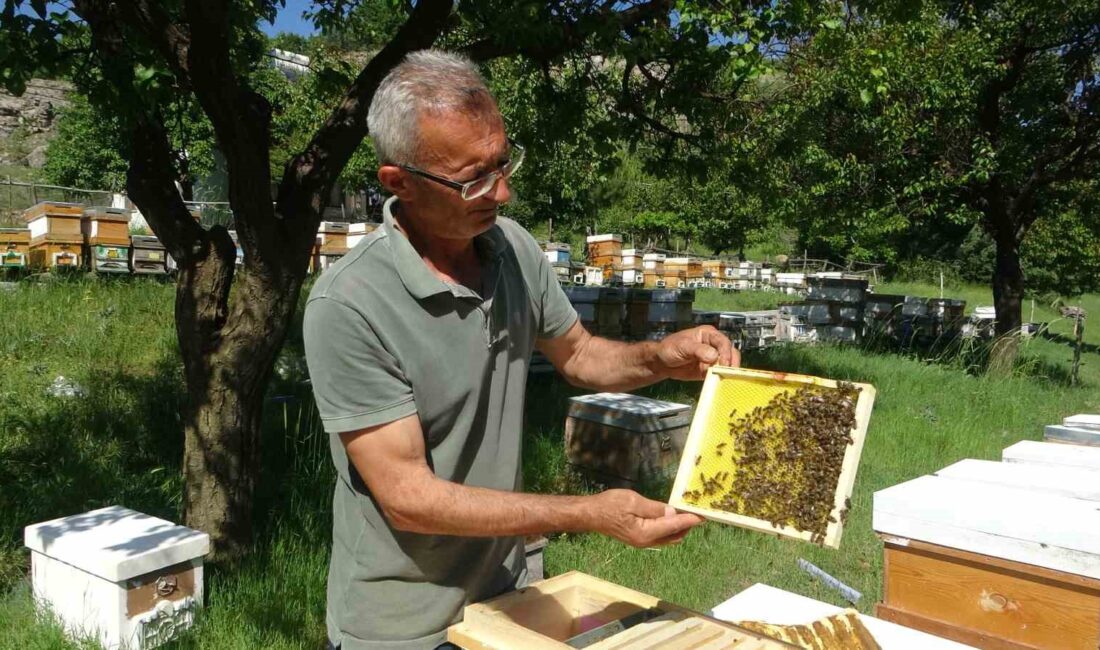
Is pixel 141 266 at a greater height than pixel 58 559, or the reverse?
pixel 141 266

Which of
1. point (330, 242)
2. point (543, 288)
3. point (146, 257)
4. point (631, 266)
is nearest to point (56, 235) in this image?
point (146, 257)

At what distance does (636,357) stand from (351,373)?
88 centimetres

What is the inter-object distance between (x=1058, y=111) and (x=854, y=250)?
978 inches

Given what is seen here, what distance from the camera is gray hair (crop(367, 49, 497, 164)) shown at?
170 centimetres

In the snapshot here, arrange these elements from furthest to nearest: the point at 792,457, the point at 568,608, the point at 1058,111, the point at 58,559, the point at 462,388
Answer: the point at 1058,111
the point at 58,559
the point at 792,457
the point at 568,608
the point at 462,388

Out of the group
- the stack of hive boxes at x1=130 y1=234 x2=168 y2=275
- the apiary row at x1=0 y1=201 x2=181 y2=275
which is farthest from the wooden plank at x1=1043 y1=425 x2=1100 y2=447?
the stack of hive boxes at x1=130 y1=234 x2=168 y2=275

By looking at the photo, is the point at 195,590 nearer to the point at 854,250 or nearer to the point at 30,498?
the point at 30,498

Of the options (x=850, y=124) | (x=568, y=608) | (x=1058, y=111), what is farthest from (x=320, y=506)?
(x=1058, y=111)

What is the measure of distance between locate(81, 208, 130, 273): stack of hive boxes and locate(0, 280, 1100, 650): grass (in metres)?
2.26

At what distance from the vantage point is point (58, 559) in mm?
3174

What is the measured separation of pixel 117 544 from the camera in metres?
3.09

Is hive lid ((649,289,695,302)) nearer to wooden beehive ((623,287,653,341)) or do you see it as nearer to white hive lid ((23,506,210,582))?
wooden beehive ((623,287,653,341))

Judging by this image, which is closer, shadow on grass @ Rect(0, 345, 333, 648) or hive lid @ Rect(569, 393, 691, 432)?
shadow on grass @ Rect(0, 345, 333, 648)

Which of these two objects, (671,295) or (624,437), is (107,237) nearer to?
(671,295)
